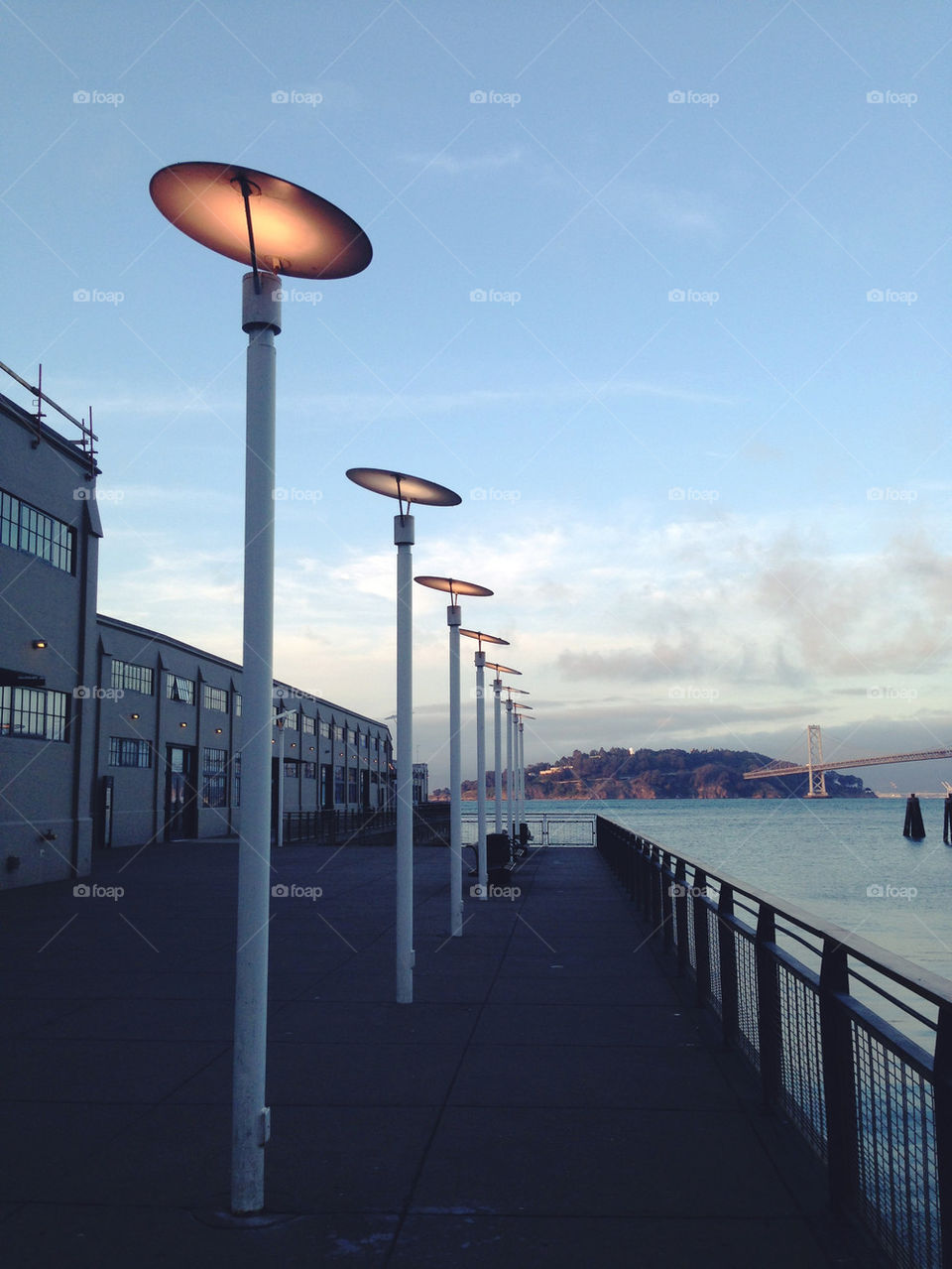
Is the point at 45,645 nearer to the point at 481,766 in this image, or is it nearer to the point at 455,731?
the point at 481,766

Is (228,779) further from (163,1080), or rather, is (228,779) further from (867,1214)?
(867,1214)

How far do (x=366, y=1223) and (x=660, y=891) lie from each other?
812cm

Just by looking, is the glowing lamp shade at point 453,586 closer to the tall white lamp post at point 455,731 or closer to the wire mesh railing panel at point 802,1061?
the tall white lamp post at point 455,731

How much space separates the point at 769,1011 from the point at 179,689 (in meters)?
35.8

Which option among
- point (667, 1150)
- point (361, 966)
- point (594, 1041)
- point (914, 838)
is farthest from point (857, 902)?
point (914, 838)

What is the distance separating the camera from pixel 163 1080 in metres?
6.11

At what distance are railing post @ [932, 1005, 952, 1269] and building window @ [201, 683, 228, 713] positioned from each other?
39877mm

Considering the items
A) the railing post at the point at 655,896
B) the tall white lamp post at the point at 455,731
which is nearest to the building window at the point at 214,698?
the tall white lamp post at the point at 455,731

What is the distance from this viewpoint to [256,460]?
4656mm

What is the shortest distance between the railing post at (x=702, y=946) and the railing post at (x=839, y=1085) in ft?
12.0

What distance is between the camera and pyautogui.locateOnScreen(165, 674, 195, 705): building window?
124 ft

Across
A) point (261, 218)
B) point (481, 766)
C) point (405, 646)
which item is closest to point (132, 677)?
point (481, 766)

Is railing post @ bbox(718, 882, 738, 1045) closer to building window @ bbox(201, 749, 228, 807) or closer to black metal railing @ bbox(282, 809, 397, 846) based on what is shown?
black metal railing @ bbox(282, 809, 397, 846)

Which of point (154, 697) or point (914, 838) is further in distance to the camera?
point (914, 838)
